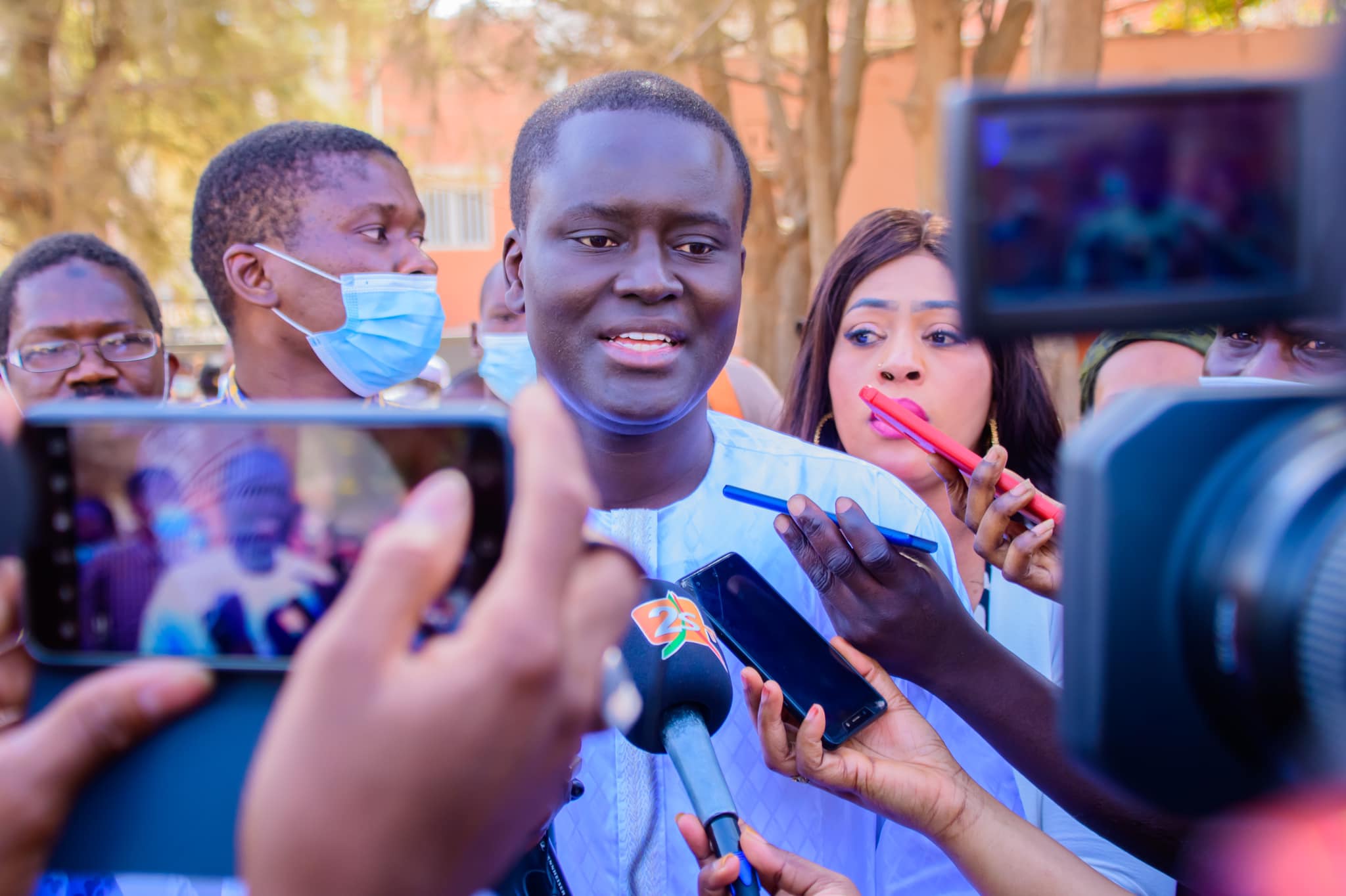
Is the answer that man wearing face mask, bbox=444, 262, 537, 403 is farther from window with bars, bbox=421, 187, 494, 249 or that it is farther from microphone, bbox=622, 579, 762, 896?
window with bars, bbox=421, 187, 494, 249

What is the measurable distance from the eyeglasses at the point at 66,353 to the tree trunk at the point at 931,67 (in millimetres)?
4964

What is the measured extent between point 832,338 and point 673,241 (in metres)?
1.02

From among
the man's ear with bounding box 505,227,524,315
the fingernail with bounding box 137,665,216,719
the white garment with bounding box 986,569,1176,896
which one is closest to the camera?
the fingernail with bounding box 137,665,216,719

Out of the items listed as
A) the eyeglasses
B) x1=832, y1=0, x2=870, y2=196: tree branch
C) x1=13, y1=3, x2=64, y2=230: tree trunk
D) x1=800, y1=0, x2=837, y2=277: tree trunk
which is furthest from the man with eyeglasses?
x1=13, y1=3, x2=64, y2=230: tree trunk

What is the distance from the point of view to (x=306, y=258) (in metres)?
2.81

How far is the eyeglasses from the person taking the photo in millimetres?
2756

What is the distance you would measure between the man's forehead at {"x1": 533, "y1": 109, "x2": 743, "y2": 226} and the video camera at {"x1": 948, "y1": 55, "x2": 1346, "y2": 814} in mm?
1194

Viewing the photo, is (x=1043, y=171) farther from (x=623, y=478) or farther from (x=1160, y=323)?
(x=623, y=478)

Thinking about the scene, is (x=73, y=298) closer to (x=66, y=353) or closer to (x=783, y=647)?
(x=66, y=353)

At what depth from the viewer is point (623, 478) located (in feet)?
6.74

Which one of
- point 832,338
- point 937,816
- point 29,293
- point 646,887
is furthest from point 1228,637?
point 29,293

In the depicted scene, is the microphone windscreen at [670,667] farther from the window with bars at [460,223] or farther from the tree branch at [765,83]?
the window with bars at [460,223]

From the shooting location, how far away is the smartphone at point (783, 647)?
1.55m

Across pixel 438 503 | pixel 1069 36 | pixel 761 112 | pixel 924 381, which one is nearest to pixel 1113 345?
pixel 924 381
